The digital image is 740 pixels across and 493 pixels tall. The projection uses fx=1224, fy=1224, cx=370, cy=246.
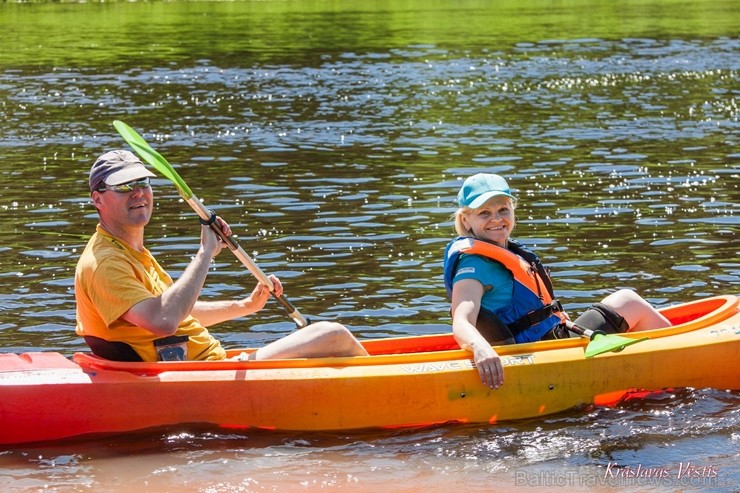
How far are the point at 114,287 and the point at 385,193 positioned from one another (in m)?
6.56

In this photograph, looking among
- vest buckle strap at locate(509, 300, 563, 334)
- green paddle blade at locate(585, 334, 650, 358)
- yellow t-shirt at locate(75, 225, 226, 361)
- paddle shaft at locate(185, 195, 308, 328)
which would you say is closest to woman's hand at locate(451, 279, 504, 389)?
vest buckle strap at locate(509, 300, 563, 334)

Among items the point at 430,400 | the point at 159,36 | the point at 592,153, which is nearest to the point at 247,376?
the point at 430,400

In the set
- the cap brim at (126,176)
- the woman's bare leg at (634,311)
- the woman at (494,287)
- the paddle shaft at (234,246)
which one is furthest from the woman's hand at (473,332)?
the cap brim at (126,176)

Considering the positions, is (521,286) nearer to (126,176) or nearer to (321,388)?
(321,388)

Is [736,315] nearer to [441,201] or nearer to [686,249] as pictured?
[686,249]

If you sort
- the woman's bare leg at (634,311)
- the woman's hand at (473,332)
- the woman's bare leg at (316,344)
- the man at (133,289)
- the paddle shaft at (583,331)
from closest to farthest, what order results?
the man at (133,289) < the woman's hand at (473,332) < the woman's bare leg at (316,344) < the paddle shaft at (583,331) < the woman's bare leg at (634,311)

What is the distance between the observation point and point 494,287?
5.91 m

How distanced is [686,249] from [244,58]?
15461 millimetres

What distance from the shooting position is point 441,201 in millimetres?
11312

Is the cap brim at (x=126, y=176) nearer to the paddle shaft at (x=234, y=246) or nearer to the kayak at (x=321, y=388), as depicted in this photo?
the paddle shaft at (x=234, y=246)

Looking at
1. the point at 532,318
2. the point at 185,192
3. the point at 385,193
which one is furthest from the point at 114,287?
the point at 385,193

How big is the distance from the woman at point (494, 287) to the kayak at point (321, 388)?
14cm

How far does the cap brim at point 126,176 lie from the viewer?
5316mm

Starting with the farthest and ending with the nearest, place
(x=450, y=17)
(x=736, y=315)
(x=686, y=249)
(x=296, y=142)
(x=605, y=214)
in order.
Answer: (x=450, y=17) < (x=296, y=142) < (x=605, y=214) < (x=686, y=249) < (x=736, y=315)
